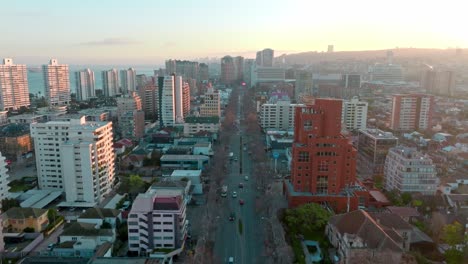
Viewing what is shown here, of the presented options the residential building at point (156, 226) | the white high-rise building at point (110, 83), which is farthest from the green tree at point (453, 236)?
the white high-rise building at point (110, 83)

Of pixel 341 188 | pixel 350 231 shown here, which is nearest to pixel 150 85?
pixel 341 188

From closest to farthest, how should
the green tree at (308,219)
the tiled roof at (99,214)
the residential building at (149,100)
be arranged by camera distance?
the green tree at (308,219) < the tiled roof at (99,214) < the residential building at (149,100)

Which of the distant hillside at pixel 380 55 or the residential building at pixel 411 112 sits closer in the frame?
the residential building at pixel 411 112

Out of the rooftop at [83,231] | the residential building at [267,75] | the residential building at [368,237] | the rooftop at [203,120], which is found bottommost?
the rooftop at [83,231]

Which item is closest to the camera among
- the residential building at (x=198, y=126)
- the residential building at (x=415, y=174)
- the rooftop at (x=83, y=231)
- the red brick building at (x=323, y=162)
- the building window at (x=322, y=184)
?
the rooftop at (x=83, y=231)

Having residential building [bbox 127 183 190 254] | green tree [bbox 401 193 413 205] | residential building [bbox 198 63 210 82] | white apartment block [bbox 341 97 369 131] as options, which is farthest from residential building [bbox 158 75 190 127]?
residential building [bbox 198 63 210 82]

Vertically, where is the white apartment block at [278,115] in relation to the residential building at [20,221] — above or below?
above

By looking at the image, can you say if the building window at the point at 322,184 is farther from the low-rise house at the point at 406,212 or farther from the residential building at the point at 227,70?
the residential building at the point at 227,70
